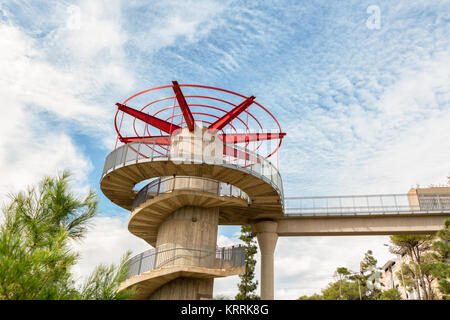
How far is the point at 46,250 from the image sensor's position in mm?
4969

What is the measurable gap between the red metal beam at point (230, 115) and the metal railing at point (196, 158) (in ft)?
6.74

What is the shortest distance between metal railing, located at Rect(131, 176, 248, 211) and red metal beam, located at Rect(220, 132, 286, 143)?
11.8 ft

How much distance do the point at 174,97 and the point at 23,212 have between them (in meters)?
13.7

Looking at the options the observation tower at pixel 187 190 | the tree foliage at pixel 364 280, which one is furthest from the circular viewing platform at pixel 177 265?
the tree foliage at pixel 364 280

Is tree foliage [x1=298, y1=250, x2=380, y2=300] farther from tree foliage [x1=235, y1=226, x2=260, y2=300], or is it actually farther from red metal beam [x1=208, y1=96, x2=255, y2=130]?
red metal beam [x1=208, y1=96, x2=255, y2=130]

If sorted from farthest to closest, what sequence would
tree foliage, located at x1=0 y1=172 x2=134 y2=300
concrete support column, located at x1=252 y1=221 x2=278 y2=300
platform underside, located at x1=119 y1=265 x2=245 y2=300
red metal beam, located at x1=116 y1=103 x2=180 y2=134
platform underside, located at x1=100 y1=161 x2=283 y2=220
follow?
1. concrete support column, located at x1=252 y1=221 x2=278 y2=300
2. red metal beam, located at x1=116 y1=103 x2=180 y2=134
3. platform underside, located at x1=100 y1=161 x2=283 y2=220
4. platform underside, located at x1=119 y1=265 x2=245 y2=300
5. tree foliage, located at x1=0 y1=172 x2=134 y2=300

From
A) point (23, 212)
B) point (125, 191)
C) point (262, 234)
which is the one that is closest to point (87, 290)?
point (23, 212)

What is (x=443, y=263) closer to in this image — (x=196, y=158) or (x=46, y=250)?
(x=196, y=158)

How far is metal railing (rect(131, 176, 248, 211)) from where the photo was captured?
19578mm

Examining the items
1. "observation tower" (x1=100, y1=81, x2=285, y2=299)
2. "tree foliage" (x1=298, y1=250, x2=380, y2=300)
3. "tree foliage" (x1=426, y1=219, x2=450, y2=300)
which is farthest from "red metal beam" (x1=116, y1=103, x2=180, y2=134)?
"tree foliage" (x1=298, y1=250, x2=380, y2=300)

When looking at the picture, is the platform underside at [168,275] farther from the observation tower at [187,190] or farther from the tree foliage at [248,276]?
the tree foliage at [248,276]
